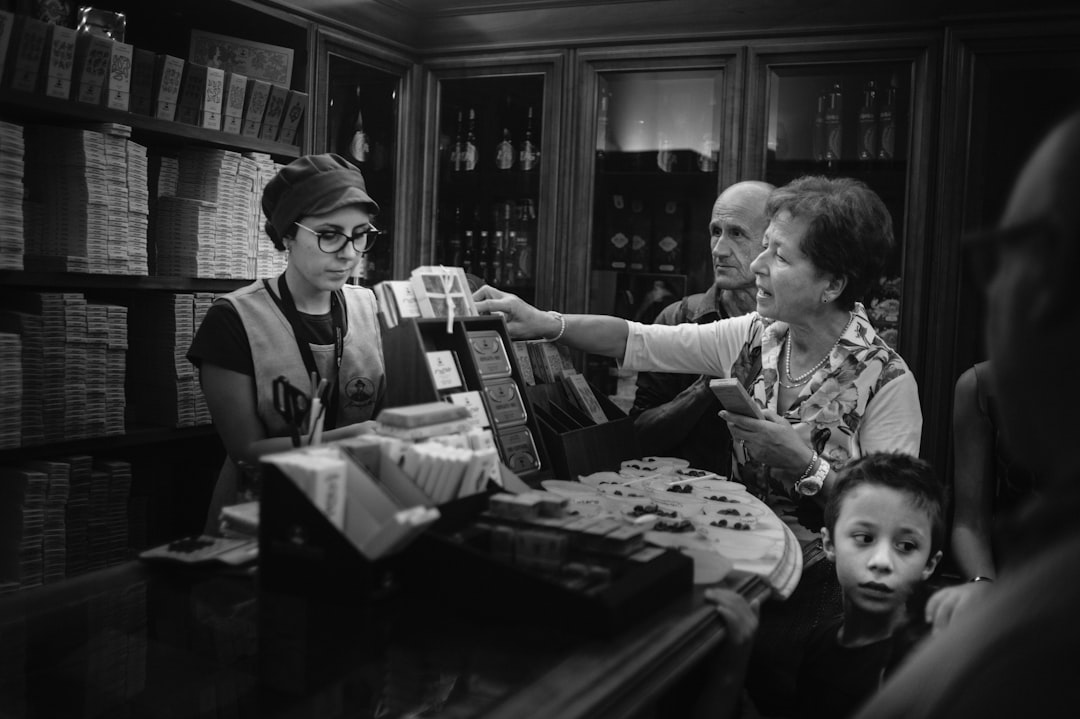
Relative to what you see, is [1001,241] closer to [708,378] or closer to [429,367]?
[429,367]

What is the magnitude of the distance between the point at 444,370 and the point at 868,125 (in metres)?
2.69

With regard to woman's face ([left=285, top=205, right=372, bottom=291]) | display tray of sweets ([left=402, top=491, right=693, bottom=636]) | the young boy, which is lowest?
the young boy

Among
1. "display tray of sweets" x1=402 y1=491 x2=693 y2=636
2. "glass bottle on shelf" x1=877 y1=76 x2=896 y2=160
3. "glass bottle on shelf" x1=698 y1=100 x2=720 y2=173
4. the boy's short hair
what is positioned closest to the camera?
"display tray of sweets" x1=402 y1=491 x2=693 y2=636

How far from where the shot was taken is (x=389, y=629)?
1.19 metres

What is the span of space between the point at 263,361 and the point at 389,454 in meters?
1.00

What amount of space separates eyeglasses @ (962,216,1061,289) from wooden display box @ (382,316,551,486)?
4.07 ft

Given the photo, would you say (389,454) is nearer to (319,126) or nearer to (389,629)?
(389,629)

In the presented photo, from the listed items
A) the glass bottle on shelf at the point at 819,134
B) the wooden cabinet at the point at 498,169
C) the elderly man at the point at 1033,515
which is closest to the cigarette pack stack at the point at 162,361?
the wooden cabinet at the point at 498,169

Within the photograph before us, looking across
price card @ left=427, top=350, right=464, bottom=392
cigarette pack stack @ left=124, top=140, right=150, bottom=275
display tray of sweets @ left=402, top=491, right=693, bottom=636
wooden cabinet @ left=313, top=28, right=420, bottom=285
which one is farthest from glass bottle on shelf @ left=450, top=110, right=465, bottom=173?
display tray of sweets @ left=402, top=491, right=693, bottom=636

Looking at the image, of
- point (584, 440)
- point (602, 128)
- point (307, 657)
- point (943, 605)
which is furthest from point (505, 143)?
point (307, 657)

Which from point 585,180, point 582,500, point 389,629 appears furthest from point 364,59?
point 389,629

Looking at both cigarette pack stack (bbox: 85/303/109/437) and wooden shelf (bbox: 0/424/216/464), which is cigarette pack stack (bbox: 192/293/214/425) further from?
cigarette pack stack (bbox: 85/303/109/437)

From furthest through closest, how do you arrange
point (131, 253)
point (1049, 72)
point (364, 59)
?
1. point (364, 59)
2. point (1049, 72)
3. point (131, 253)

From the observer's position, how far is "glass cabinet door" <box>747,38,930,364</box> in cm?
369
